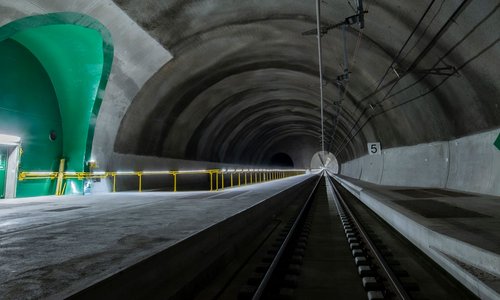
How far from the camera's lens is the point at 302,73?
1944cm

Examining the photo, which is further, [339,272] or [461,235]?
[461,235]

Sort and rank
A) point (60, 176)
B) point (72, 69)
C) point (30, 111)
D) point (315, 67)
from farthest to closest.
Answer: point (315, 67) < point (60, 176) < point (72, 69) < point (30, 111)

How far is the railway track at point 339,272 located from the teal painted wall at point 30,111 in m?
9.37

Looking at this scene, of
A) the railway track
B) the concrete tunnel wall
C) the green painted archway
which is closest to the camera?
the railway track

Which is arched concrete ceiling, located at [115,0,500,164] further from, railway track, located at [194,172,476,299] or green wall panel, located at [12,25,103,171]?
railway track, located at [194,172,476,299]

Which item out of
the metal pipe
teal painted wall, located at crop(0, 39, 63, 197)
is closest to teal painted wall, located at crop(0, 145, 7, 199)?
teal painted wall, located at crop(0, 39, 63, 197)

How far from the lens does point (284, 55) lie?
16.9 meters

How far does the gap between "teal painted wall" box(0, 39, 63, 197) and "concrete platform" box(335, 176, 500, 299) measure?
11.8 meters

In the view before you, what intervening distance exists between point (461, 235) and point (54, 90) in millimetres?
13809

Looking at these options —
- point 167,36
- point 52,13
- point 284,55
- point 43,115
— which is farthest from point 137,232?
point 284,55

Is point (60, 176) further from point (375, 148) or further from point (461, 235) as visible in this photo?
point (375, 148)

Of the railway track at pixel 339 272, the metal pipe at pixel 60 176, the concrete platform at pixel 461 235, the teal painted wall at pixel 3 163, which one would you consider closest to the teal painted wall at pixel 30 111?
the metal pipe at pixel 60 176

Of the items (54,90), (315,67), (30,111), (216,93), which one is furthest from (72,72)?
(315,67)

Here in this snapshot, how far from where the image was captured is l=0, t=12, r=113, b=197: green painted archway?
11461 millimetres
